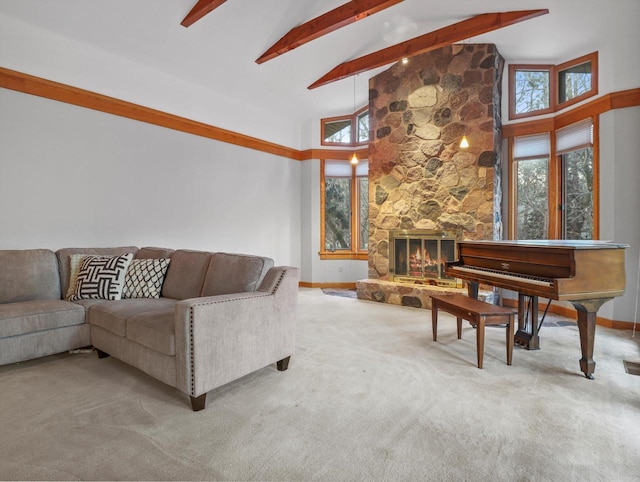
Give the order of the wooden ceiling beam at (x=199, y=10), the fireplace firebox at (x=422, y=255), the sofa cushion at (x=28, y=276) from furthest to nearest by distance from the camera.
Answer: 1. the fireplace firebox at (x=422, y=255)
2. the wooden ceiling beam at (x=199, y=10)
3. the sofa cushion at (x=28, y=276)

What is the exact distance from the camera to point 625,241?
374cm

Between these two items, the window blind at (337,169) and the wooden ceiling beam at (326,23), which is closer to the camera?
the wooden ceiling beam at (326,23)

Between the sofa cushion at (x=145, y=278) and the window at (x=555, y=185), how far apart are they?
447 centimetres

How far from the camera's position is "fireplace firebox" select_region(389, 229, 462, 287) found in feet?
15.6

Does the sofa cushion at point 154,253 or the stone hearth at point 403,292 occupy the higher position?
the sofa cushion at point 154,253

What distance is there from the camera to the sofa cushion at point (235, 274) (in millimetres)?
2574

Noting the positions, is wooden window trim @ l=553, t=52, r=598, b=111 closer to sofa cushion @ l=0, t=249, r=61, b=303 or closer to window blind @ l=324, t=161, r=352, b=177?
window blind @ l=324, t=161, r=352, b=177

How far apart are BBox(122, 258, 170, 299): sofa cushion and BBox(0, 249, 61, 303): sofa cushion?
67 cm

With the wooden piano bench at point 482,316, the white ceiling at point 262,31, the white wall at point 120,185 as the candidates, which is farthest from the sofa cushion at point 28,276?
the wooden piano bench at point 482,316

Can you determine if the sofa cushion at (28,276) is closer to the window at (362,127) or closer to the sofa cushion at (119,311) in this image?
the sofa cushion at (119,311)

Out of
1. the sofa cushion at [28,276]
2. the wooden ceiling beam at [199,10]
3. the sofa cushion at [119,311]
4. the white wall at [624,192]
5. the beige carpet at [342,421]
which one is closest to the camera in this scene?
the beige carpet at [342,421]

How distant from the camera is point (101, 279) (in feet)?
10.1

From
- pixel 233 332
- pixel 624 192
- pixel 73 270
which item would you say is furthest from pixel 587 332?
pixel 73 270

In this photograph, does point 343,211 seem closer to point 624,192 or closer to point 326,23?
point 326,23
